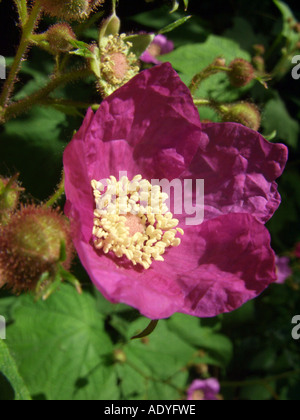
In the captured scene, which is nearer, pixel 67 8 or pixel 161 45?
pixel 67 8

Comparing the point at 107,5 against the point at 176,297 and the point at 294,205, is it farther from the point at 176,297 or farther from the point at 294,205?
the point at 294,205

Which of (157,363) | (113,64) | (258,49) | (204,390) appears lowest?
(204,390)

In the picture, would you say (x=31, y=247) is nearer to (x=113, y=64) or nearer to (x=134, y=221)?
(x=134, y=221)

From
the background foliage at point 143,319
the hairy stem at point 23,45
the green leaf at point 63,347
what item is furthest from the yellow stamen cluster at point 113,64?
the green leaf at point 63,347

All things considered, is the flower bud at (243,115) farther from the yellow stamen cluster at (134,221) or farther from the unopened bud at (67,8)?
the unopened bud at (67,8)

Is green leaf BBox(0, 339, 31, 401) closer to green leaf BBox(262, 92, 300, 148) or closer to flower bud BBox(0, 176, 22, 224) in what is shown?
A: flower bud BBox(0, 176, 22, 224)

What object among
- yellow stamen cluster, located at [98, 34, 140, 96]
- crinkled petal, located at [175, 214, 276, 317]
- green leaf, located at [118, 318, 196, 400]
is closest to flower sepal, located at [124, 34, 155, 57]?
yellow stamen cluster, located at [98, 34, 140, 96]

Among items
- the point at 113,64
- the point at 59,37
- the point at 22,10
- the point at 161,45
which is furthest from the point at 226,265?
the point at 161,45
